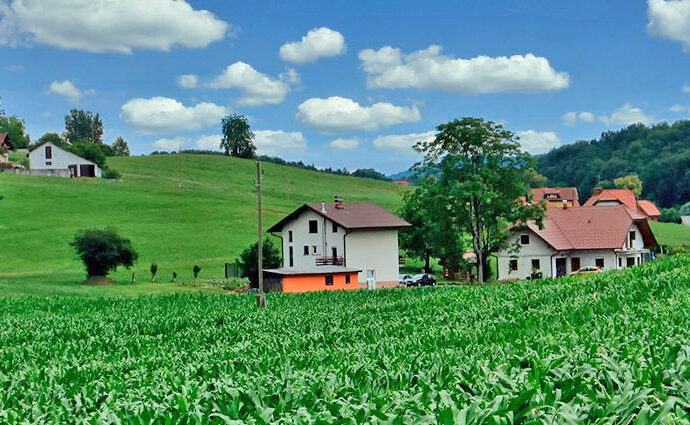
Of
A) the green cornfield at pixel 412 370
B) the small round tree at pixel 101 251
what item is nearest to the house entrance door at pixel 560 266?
the small round tree at pixel 101 251

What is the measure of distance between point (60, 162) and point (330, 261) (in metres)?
76.2

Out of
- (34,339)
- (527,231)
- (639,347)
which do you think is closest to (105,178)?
(527,231)

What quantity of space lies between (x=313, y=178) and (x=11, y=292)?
11272cm

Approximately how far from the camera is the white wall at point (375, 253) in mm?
69625

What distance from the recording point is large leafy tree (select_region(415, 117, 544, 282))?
59.6m

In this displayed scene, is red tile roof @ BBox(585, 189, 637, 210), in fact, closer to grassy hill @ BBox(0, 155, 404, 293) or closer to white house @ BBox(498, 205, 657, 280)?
grassy hill @ BBox(0, 155, 404, 293)

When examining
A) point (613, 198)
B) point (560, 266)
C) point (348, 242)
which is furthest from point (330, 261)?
point (613, 198)

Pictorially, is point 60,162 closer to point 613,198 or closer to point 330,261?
point 330,261

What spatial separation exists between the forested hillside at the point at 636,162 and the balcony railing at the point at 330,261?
105 meters

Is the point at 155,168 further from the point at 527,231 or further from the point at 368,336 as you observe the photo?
the point at 368,336

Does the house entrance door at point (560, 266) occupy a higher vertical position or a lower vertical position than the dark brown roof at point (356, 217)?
lower

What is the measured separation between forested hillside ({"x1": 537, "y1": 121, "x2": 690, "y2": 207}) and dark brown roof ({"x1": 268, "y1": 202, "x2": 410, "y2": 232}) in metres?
99.8

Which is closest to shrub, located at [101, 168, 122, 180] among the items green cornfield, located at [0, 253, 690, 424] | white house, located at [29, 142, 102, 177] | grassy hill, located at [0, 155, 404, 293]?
white house, located at [29, 142, 102, 177]

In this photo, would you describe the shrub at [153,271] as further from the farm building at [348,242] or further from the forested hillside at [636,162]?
the forested hillside at [636,162]
